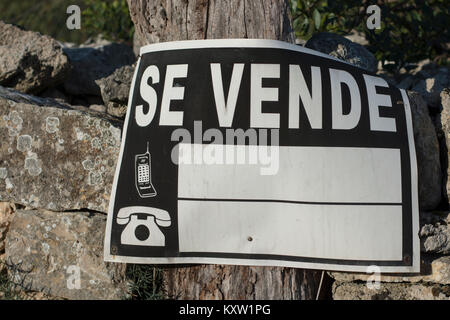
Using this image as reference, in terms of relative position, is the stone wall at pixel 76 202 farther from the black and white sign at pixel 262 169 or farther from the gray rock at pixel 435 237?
the black and white sign at pixel 262 169

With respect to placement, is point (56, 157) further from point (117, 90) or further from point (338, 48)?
point (338, 48)

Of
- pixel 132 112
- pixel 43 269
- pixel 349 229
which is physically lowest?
pixel 43 269

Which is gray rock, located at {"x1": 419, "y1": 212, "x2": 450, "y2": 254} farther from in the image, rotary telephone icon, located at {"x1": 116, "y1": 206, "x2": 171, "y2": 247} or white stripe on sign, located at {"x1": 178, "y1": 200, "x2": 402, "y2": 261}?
rotary telephone icon, located at {"x1": 116, "y1": 206, "x2": 171, "y2": 247}

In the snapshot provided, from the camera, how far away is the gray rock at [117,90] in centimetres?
373

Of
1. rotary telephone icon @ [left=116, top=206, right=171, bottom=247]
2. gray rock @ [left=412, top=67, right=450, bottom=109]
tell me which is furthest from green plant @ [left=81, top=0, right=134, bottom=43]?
rotary telephone icon @ [left=116, top=206, right=171, bottom=247]

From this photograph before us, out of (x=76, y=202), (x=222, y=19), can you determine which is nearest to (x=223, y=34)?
(x=222, y=19)

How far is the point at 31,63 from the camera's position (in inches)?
162

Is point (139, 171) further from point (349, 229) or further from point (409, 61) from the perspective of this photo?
point (409, 61)

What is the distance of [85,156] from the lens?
3238mm

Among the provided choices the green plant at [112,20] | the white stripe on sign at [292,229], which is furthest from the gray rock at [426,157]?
the green plant at [112,20]

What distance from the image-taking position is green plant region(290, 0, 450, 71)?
4945mm

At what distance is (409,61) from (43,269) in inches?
143

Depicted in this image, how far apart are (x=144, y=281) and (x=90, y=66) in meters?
2.23
